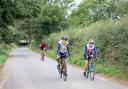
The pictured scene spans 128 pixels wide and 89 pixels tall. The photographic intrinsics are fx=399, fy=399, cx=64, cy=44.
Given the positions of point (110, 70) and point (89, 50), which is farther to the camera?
point (110, 70)

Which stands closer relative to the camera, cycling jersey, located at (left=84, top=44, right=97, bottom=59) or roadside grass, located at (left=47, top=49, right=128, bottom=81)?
cycling jersey, located at (left=84, top=44, right=97, bottom=59)

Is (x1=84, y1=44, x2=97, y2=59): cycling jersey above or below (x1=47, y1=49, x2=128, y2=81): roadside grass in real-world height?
above

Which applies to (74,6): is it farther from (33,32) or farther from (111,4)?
(111,4)

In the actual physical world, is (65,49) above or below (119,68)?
above

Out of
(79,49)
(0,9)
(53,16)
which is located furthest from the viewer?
(53,16)

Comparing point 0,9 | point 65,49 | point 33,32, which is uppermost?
point 0,9

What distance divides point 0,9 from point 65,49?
5.68m

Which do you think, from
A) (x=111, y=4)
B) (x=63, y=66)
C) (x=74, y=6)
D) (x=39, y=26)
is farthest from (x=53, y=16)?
(x=63, y=66)

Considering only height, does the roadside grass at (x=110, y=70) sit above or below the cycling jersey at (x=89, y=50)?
below

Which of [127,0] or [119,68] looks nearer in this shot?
[119,68]

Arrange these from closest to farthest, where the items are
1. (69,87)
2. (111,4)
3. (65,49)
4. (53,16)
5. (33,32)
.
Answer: (69,87) → (65,49) → (111,4) → (53,16) → (33,32)

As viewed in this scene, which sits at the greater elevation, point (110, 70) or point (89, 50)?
point (89, 50)

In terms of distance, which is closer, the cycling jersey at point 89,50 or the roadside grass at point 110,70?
the cycling jersey at point 89,50

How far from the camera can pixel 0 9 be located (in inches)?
880
